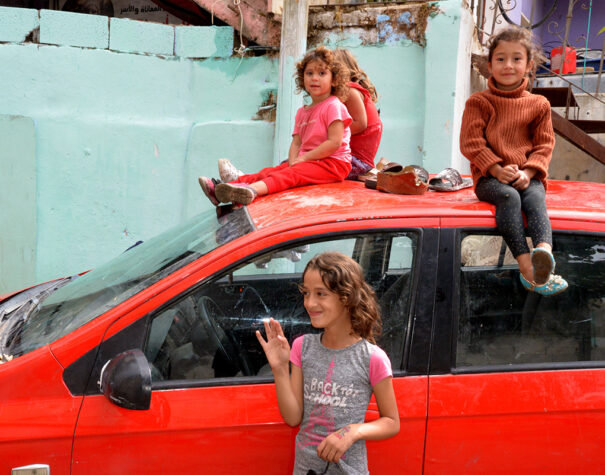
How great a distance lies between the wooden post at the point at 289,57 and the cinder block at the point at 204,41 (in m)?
0.64

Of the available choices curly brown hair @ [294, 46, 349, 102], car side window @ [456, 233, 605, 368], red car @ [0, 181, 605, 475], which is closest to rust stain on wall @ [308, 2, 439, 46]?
curly brown hair @ [294, 46, 349, 102]

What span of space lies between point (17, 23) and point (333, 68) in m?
3.58

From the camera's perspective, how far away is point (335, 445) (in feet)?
5.82

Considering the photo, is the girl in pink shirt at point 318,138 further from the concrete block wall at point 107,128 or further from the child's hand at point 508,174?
the concrete block wall at point 107,128

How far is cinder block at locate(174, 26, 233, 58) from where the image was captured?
5.82 m

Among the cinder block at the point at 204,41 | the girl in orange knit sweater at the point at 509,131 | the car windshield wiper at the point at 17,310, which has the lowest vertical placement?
the car windshield wiper at the point at 17,310

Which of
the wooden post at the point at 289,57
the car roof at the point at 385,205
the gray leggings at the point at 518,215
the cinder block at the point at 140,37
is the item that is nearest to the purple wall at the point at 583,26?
the wooden post at the point at 289,57

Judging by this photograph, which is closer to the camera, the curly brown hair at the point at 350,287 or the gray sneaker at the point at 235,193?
the curly brown hair at the point at 350,287

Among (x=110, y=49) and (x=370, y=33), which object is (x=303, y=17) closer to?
(x=370, y=33)

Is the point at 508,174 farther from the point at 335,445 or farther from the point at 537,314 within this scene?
the point at 335,445

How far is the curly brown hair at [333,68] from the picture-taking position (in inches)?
141

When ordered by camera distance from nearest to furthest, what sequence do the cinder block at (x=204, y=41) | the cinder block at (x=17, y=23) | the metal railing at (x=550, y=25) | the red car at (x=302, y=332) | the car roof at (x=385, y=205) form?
1. the red car at (x=302, y=332)
2. the car roof at (x=385, y=205)
3. the cinder block at (x=17, y=23)
4. the cinder block at (x=204, y=41)
5. the metal railing at (x=550, y=25)

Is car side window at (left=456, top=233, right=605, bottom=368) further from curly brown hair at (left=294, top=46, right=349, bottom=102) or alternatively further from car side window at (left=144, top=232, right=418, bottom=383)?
curly brown hair at (left=294, top=46, right=349, bottom=102)

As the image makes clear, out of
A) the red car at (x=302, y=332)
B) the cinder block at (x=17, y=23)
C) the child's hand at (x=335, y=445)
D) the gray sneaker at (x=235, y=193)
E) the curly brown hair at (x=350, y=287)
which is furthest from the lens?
the cinder block at (x=17, y=23)
